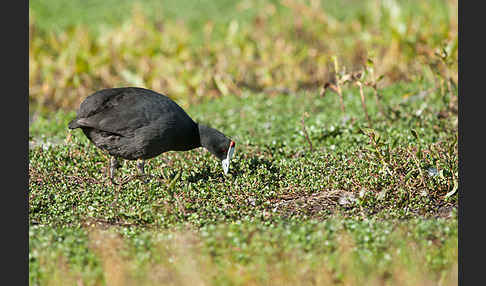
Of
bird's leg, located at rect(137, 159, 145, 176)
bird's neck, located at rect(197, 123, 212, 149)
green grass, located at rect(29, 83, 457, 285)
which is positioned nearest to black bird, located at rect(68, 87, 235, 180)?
bird's leg, located at rect(137, 159, 145, 176)

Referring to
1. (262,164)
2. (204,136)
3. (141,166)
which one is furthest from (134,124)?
(262,164)

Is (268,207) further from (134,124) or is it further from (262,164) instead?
(134,124)

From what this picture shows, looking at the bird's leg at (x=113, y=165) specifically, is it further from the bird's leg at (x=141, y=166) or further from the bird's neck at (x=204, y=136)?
the bird's neck at (x=204, y=136)

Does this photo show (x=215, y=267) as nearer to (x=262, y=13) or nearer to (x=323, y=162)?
(x=323, y=162)

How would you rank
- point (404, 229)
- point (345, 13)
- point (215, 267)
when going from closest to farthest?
point (215, 267), point (404, 229), point (345, 13)

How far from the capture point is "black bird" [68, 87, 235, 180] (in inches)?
259

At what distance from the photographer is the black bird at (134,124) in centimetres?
657

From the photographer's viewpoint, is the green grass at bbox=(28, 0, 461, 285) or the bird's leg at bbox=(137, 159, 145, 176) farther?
the bird's leg at bbox=(137, 159, 145, 176)

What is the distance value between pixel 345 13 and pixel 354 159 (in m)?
8.26

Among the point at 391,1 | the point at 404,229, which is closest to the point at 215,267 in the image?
the point at 404,229

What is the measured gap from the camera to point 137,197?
628cm

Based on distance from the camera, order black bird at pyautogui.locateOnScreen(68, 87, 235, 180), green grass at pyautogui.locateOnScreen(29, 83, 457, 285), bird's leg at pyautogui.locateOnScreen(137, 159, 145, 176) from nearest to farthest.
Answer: green grass at pyautogui.locateOnScreen(29, 83, 457, 285)
black bird at pyautogui.locateOnScreen(68, 87, 235, 180)
bird's leg at pyautogui.locateOnScreen(137, 159, 145, 176)

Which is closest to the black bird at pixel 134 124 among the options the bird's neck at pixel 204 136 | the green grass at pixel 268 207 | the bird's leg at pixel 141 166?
the bird's leg at pixel 141 166

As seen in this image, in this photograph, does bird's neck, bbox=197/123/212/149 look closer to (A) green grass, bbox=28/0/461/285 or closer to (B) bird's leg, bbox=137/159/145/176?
(A) green grass, bbox=28/0/461/285
